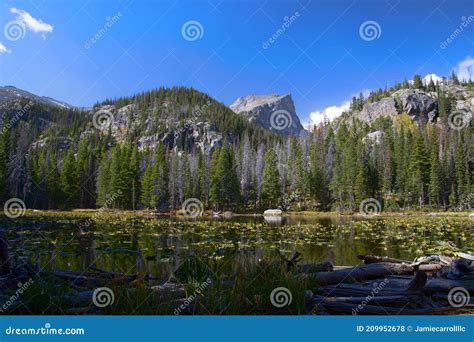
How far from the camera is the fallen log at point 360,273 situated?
19.4 ft

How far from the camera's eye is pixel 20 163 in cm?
4944

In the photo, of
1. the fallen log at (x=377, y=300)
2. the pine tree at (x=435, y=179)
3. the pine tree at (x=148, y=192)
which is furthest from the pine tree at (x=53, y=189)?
the pine tree at (x=435, y=179)

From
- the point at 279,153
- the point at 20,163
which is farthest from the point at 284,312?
the point at 279,153

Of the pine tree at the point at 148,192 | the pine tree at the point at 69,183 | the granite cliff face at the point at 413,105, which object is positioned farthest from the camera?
the granite cliff face at the point at 413,105

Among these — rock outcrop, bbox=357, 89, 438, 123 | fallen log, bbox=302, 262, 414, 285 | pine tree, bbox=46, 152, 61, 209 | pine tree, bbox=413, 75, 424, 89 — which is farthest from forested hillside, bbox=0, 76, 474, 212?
pine tree, bbox=413, 75, 424, 89

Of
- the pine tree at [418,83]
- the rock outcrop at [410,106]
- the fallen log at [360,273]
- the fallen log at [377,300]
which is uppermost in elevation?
the pine tree at [418,83]

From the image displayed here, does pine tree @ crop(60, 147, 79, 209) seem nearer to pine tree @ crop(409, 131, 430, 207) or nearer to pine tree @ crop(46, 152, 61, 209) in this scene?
pine tree @ crop(46, 152, 61, 209)

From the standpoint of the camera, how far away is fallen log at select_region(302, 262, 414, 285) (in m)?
5.92

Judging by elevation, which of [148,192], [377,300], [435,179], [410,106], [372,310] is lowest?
[372,310]

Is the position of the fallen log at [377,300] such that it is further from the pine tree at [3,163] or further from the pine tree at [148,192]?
the pine tree at [148,192]

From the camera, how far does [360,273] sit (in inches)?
256

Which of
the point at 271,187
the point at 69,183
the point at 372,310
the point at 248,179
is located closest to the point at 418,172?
the point at 271,187

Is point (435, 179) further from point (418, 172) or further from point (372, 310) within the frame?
point (372, 310)
